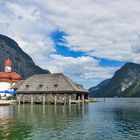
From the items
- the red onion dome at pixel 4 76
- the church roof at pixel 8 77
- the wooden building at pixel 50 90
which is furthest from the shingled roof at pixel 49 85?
the red onion dome at pixel 4 76

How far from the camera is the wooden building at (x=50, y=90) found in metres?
108

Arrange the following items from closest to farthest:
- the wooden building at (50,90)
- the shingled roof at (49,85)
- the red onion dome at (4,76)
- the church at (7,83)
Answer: the wooden building at (50,90) → the shingled roof at (49,85) → the church at (7,83) → the red onion dome at (4,76)

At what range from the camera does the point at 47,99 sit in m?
110

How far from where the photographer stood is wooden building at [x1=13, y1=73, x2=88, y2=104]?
4257 inches

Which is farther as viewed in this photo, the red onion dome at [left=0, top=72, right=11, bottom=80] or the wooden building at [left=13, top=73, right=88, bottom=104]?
the red onion dome at [left=0, top=72, right=11, bottom=80]

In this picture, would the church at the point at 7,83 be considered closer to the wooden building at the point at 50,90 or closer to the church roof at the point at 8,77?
the church roof at the point at 8,77

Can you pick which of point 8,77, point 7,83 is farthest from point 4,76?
point 7,83

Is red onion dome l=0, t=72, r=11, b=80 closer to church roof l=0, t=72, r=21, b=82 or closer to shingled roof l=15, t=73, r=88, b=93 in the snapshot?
church roof l=0, t=72, r=21, b=82

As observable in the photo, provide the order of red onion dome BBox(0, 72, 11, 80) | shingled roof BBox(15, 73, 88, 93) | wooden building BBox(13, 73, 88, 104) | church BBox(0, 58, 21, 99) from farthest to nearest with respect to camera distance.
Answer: red onion dome BBox(0, 72, 11, 80)
church BBox(0, 58, 21, 99)
shingled roof BBox(15, 73, 88, 93)
wooden building BBox(13, 73, 88, 104)

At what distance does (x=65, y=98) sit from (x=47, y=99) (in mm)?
6291

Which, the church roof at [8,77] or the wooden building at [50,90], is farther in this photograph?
the church roof at [8,77]

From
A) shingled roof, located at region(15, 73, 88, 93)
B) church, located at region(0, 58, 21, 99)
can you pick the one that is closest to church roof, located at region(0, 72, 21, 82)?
church, located at region(0, 58, 21, 99)

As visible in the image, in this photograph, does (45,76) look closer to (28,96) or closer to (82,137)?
(28,96)

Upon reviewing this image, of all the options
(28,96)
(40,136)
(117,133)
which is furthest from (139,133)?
(28,96)
